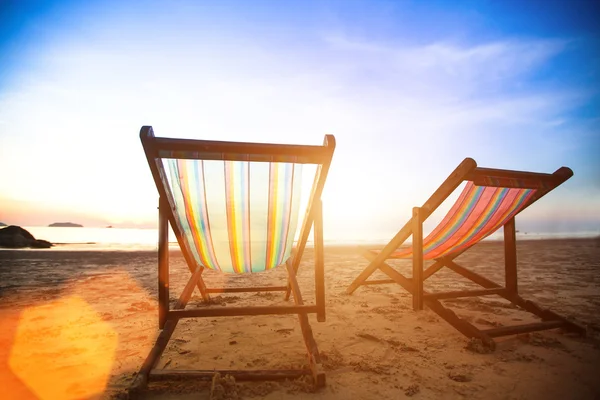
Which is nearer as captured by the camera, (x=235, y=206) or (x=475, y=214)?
(x=235, y=206)

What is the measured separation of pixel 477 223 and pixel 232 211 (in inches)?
98.6

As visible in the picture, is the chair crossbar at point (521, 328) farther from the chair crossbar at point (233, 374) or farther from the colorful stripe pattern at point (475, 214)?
the chair crossbar at point (233, 374)

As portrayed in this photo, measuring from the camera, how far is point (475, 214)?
3211 mm

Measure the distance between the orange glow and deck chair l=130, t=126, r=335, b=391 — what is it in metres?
0.53

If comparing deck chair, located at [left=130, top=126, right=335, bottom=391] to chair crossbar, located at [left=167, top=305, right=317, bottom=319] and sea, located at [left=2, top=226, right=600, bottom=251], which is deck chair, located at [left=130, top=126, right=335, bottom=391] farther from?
sea, located at [left=2, top=226, right=600, bottom=251]

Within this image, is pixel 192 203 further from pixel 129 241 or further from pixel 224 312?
pixel 129 241

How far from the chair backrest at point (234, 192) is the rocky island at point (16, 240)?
15.1 m

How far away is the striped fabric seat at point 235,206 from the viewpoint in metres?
2.39

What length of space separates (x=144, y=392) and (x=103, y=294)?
11.7 feet

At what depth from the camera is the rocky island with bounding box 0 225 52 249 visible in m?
13.5

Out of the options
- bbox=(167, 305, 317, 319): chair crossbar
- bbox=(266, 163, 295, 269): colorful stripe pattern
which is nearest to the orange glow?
bbox=(167, 305, 317, 319): chair crossbar

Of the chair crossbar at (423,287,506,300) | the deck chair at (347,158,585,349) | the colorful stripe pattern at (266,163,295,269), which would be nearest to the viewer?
the colorful stripe pattern at (266,163,295,269)

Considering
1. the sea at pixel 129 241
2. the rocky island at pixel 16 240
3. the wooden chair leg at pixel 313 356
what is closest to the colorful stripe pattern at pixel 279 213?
the wooden chair leg at pixel 313 356

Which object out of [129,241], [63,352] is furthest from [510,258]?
[129,241]
